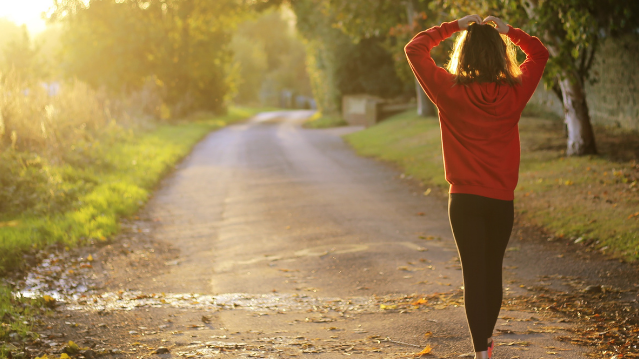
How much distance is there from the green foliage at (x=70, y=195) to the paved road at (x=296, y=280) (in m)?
0.62

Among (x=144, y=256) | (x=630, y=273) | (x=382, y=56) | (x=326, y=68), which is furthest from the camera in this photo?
(x=326, y=68)

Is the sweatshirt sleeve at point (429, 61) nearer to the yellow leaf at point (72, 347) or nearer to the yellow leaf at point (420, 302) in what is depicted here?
the yellow leaf at point (420, 302)

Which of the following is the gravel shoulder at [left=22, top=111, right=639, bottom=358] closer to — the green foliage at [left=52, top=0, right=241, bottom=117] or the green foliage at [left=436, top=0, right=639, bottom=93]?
the green foliage at [left=436, top=0, right=639, bottom=93]

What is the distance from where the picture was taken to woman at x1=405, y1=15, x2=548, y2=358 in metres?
3.32

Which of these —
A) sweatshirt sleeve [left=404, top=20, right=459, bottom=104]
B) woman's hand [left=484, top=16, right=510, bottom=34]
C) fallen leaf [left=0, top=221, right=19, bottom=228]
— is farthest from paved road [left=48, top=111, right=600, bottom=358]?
woman's hand [left=484, top=16, right=510, bottom=34]

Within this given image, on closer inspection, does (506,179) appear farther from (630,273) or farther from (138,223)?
(138,223)

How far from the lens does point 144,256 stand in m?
7.77

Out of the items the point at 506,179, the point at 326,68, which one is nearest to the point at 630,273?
the point at 506,179

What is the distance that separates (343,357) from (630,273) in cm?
351

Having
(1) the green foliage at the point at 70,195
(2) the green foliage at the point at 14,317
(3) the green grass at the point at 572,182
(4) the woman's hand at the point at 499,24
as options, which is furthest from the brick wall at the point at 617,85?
(2) the green foliage at the point at 14,317

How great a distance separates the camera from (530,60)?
3.64m

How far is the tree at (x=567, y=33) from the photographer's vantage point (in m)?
10.5

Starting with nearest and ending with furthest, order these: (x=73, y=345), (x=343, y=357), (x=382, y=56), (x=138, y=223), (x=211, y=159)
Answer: (x=343, y=357), (x=73, y=345), (x=138, y=223), (x=211, y=159), (x=382, y=56)

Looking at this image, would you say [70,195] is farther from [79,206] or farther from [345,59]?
[345,59]
